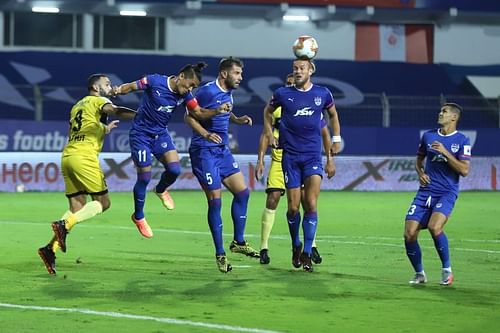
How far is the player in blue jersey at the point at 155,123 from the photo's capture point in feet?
45.5

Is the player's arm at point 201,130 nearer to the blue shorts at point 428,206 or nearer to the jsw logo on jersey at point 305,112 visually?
the jsw logo on jersey at point 305,112

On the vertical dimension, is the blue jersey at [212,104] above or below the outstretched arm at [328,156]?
above

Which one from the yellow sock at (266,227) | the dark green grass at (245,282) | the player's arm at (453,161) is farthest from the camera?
the yellow sock at (266,227)

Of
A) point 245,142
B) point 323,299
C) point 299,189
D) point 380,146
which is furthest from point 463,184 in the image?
point 323,299

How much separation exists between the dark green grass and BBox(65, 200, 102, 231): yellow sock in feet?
1.81

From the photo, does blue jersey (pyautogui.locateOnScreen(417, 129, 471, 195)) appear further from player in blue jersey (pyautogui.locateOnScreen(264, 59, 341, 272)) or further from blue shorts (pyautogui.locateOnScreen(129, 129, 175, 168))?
blue shorts (pyautogui.locateOnScreen(129, 129, 175, 168))

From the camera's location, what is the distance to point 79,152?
1352 cm

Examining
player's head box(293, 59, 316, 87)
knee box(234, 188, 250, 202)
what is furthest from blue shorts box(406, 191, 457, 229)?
knee box(234, 188, 250, 202)

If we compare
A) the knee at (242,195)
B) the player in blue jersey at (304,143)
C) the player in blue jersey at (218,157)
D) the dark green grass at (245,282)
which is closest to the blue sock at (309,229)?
the player in blue jersey at (304,143)

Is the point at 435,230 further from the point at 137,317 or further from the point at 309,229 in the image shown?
the point at 137,317

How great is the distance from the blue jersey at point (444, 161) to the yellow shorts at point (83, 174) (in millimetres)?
3782

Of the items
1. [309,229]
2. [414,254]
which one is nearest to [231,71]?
[309,229]

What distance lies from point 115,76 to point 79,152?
2412 centimetres

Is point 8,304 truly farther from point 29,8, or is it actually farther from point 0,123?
point 29,8
